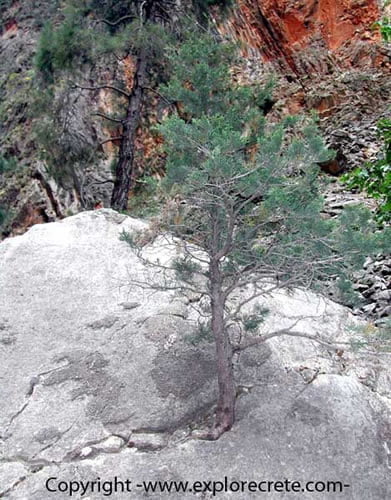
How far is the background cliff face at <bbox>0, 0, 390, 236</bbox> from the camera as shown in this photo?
9591mm

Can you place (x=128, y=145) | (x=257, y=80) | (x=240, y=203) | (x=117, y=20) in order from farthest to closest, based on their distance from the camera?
(x=257, y=80) < (x=117, y=20) < (x=128, y=145) < (x=240, y=203)

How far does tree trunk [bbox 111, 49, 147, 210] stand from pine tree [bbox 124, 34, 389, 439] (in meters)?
3.60

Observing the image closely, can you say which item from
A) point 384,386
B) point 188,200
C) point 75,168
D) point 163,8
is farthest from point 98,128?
point 384,386

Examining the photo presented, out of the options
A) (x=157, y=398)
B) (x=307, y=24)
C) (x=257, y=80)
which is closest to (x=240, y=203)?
(x=157, y=398)

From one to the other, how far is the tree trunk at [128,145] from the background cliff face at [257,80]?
24.4 inches

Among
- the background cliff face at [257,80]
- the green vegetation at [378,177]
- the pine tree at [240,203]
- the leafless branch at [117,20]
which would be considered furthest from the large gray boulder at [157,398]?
the leafless branch at [117,20]

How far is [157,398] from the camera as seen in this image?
498cm

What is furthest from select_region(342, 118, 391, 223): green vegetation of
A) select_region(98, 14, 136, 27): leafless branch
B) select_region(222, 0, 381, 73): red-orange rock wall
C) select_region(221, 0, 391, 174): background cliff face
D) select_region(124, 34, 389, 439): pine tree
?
select_region(222, 0, 381, 73): red-orange rock wall

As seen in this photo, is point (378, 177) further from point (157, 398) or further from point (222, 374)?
point (157, 398)

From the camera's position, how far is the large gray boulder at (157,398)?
165 inches

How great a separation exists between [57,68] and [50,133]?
1105 millimetres

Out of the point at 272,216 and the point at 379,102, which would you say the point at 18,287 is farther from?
the point at 379,102

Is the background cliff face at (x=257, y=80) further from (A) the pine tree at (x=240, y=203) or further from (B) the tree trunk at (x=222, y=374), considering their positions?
(B) the tree trunk at (x=222, y=374)

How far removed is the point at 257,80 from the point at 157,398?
7086mm
